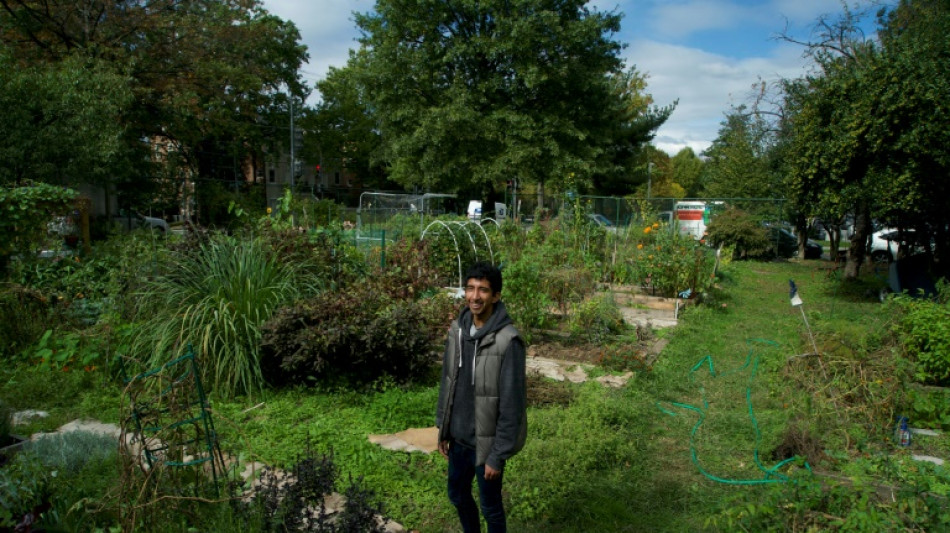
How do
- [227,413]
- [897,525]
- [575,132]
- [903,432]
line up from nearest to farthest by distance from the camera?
[897,525] < [903,432] < [227,413] < [575,132]

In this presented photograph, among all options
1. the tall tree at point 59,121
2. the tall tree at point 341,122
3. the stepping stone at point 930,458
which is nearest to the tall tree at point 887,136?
the stepping stone at point 930,458

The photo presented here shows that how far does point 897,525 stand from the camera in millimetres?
2471

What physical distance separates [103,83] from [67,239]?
4.99 metres

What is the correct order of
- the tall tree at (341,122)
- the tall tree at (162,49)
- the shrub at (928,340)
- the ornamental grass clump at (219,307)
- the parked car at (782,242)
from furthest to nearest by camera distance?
1. the tall tree at (341,122)
2. the parked car at (782,242)
3. the tall tree at (162,49)
4. the shrub at (928,340)
5. the ornamental grass clump at (219,307)

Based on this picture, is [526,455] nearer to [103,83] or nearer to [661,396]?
[661,396]

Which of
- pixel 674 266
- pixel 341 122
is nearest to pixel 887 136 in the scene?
pixel 674 266

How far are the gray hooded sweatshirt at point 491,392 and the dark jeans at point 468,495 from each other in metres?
0.09

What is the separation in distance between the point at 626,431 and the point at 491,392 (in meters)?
2.32

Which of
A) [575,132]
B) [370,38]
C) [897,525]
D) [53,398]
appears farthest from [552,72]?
[897,525]

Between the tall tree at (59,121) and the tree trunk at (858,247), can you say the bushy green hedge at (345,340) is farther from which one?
the tree trunk at (858,247)

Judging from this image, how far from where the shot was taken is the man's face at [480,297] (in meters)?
2.83

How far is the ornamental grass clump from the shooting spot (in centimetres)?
535

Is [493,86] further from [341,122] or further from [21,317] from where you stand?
[341,122]

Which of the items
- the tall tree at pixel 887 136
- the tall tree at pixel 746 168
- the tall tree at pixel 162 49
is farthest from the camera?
the tall tree at pixel 746 168
